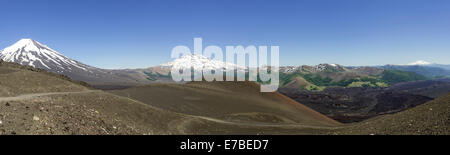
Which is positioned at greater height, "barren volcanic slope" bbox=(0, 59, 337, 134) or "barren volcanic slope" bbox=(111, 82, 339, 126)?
"barren volcanic slope" bbox=(0, 59, 337, 134)

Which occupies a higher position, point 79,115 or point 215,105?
point 79,115

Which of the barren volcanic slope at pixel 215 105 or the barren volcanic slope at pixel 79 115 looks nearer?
the barren volcanic slope at pixel 79 115

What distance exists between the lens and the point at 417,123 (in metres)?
14.8

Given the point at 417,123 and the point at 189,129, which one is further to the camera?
the point at 189,129

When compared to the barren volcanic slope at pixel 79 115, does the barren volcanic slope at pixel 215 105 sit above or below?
below

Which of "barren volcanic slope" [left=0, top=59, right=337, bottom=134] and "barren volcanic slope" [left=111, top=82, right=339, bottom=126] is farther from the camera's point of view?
"barren volcanic slope" [left=111, top=82, right=339, bottom=126]

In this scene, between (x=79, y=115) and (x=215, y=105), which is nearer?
Answer: (x=79, y=115)
